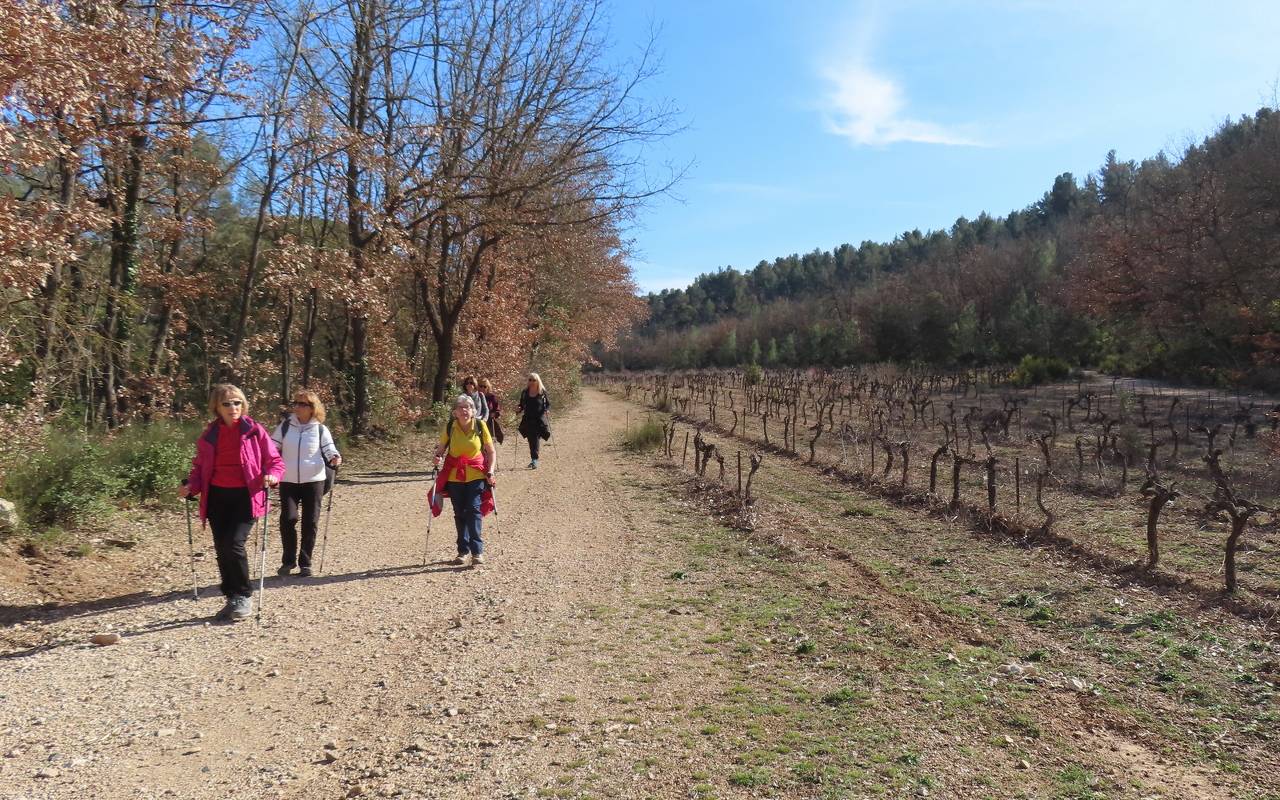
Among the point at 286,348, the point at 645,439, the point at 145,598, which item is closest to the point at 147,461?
the point at 145,598

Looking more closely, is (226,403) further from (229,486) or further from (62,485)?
(62,485)

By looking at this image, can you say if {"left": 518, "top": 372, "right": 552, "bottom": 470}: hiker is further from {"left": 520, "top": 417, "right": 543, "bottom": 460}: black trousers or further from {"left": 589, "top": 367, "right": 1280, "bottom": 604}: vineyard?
{"left": 589, "top": 367, "right": 1280, "bottom": 604}: vineyard

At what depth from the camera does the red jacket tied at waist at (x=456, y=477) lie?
22.8 feet

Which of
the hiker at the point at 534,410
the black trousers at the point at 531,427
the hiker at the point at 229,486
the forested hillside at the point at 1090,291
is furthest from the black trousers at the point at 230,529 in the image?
the forested hillside at the point at 1090,291

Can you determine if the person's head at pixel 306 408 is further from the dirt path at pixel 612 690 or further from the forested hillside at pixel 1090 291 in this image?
the forested hillside at pixel 1090 291

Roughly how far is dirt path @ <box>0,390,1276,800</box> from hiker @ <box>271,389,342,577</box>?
15.1 inches

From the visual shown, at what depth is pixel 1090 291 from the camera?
1043 inches

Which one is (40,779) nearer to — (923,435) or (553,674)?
(553,674)

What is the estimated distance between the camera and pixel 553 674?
459cm

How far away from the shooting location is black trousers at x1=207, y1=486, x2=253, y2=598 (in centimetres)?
534

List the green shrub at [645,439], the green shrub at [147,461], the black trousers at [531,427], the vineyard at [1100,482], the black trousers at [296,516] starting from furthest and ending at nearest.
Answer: the green shrub at [645,439] < the black trousers at [531,427] < the green shrub at [147,461] < the vineyard at [1100,482] < the black trousers at [296,516]

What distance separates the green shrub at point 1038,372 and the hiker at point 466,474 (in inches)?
1210

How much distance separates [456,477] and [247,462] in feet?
6.44

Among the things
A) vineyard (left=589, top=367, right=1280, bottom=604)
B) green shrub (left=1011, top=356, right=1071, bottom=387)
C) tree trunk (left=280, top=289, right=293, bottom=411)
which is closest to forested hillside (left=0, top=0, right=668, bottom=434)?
tree trunk (left=280, top=289, right=293, bottom=411)
